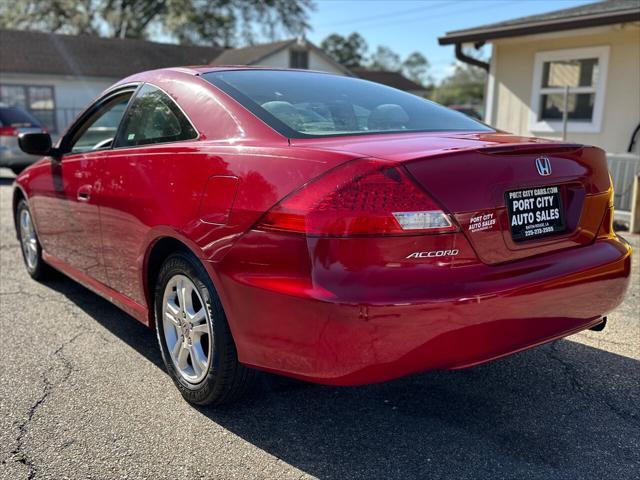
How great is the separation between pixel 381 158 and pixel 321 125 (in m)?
0.71

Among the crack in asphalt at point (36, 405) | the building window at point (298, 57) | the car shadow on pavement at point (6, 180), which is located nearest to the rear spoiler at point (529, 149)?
the crack in asphalt at point (36, 405)

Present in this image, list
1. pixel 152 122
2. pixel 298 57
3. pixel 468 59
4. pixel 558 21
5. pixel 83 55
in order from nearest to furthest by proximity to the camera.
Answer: pixel 152 122, pixel 558 21, pixel 468 59, pixel 83 55, pixel 298 57

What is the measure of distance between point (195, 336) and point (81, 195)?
4.75 feet

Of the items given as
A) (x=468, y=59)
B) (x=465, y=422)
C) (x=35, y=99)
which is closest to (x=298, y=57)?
(x=35, y=99)

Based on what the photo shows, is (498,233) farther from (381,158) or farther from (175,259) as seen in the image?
(175,259)

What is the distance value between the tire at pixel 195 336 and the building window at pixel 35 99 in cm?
2718

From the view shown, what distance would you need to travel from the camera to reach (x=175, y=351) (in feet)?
Result: 9.88

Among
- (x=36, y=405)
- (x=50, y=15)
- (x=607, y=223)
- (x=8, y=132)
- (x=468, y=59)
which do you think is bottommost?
(x=36, y=405)

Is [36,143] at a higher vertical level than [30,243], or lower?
higher

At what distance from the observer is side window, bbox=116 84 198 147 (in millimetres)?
3029

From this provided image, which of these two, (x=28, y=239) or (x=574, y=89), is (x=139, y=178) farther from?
(x=574, y=89)

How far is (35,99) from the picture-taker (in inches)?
1091

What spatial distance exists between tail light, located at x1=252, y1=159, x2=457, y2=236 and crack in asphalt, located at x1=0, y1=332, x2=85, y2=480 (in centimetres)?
147

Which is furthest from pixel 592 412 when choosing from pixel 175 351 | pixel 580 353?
pixel 175 351
